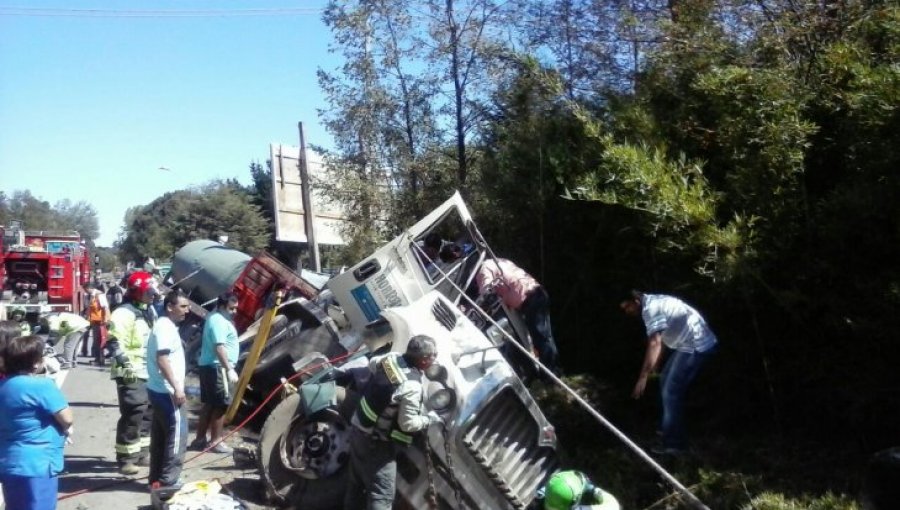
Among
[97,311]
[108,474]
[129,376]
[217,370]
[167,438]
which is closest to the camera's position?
[167,438]

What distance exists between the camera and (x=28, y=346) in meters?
5.68

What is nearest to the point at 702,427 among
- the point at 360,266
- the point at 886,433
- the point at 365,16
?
the point at 886,433

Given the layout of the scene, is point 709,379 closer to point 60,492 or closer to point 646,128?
point 646,128

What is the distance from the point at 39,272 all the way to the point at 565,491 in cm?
2390

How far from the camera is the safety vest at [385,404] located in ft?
20.5

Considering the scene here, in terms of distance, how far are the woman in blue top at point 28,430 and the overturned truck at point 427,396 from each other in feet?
7.26

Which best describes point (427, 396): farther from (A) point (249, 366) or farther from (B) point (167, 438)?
(A) point (249, 366)

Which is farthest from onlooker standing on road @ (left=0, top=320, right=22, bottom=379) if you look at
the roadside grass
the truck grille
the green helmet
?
the roadside grass

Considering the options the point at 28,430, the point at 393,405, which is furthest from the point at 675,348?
the point at 28,430

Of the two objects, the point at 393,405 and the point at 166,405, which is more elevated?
the point at 393,405

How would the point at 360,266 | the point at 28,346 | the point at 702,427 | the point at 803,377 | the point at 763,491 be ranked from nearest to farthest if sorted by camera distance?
the point at 28,346, the point at 763,491, the point at 803,377, the point at 702,427, the point at 360,266

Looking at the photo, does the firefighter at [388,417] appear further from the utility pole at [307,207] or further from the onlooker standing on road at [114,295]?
the onlooker standing on road at [114,295]

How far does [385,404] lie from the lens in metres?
6.26

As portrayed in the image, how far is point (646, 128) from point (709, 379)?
234 centimetres
